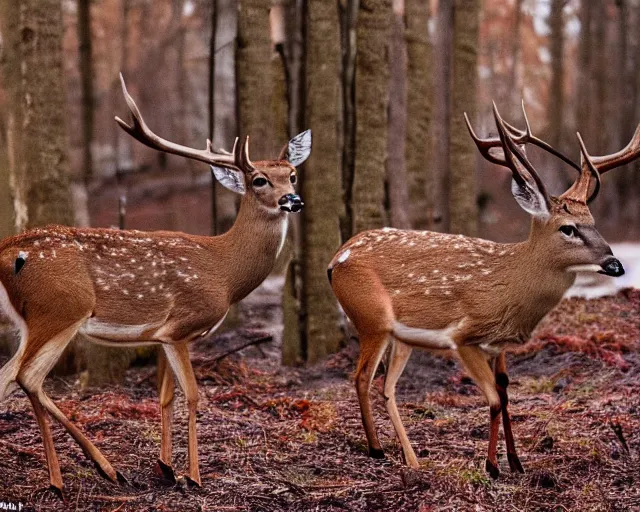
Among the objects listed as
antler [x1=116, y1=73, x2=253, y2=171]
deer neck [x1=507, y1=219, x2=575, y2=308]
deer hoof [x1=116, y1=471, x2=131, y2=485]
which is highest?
antler [x1=116, y1=73, x2=253, y2=171]

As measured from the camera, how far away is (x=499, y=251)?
6.36 m

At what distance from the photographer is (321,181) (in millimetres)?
9250

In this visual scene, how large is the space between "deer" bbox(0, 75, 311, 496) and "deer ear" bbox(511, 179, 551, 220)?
4.47 feet

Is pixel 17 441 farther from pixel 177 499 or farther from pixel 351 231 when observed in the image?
pixel 351 231

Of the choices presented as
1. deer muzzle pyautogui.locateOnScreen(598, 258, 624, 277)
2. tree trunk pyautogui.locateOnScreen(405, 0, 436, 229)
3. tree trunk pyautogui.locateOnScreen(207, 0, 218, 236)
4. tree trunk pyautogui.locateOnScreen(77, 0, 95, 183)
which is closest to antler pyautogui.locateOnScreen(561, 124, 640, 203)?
deer muzzle pyautogui.locateOnScreen(598, 258, 624, 277)

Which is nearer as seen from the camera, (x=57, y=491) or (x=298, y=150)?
(x=57, y=491)

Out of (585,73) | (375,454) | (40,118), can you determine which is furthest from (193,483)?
(585,73)

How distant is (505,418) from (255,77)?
17.1 feet

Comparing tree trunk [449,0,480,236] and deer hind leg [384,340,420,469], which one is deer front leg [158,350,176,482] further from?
tree trunk [449,0,480,236]

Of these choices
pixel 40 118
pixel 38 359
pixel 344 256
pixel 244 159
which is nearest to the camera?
pixel 38 359

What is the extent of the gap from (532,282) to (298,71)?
4.30 meters

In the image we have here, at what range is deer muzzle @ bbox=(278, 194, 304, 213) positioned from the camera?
18.6ft

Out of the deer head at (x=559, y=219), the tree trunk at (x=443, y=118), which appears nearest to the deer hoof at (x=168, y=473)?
the deer head at (x=559, y=219)

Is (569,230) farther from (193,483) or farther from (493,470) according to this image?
(193,483)
